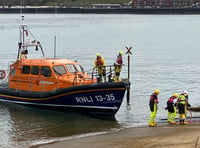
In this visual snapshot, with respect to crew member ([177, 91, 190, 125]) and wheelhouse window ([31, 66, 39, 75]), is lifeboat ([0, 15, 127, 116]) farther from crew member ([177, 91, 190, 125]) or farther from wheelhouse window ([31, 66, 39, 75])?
crew member ([177, 91, 190, 125])

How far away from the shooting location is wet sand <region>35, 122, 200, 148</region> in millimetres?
14003

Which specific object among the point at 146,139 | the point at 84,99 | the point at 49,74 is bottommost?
the point at 146,139

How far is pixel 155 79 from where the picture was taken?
34.5m

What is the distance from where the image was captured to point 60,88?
2078cm

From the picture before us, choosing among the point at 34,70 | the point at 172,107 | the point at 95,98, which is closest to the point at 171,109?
the point at 172,107

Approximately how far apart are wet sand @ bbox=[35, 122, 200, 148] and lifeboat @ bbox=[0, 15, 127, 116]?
92.1 inches

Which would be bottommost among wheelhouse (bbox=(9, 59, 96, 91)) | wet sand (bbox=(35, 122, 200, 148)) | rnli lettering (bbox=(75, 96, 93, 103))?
wet sand (bbox=(35, 122, 200, 148))

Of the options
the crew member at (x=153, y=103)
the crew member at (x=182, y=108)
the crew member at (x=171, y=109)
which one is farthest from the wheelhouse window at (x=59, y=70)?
the crew member at (x=182, y=108)

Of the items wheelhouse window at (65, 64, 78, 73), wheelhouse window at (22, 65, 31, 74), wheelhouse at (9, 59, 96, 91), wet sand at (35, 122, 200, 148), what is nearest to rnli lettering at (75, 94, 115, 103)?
wheelhouse at (9, 59, 96, 91)

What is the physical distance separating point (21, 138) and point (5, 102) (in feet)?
21.8

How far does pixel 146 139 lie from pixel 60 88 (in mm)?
6778

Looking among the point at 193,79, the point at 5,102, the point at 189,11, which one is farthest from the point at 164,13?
the point at 5,102

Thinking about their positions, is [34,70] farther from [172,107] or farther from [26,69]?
[172,107]

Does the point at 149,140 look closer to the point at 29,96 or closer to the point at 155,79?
the point at 29,96
